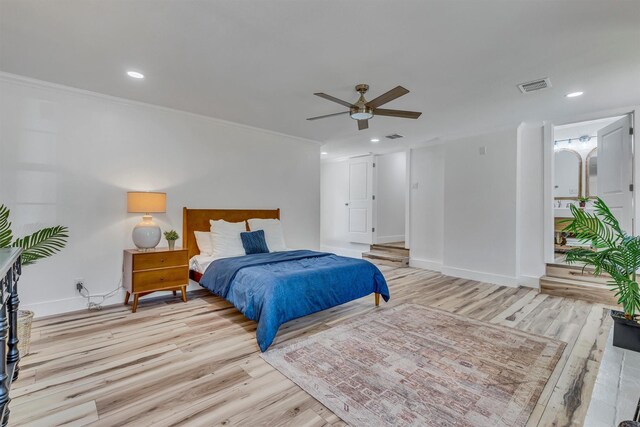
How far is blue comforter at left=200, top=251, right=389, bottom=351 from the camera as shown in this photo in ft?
8.63

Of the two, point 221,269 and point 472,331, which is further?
point 221,269

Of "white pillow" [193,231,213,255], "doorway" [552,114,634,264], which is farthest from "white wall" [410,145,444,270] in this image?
"white pillow" [193,231,213,255]

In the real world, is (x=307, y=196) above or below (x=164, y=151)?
below

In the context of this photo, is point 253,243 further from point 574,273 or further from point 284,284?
point 574,273

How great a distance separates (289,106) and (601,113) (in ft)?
13.9

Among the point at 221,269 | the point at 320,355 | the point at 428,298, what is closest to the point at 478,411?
the point at 320,355

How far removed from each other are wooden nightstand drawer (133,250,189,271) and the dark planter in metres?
4.13

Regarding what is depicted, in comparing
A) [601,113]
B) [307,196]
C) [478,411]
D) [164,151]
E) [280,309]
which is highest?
[601,113]

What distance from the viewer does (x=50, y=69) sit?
2924 mm

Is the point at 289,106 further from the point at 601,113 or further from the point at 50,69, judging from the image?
the point at 601,113

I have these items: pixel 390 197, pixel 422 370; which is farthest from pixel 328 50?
pixel 390 197

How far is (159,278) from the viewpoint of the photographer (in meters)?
3.51

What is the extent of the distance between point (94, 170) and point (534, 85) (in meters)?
5.07

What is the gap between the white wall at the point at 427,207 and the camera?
588 centimetres
